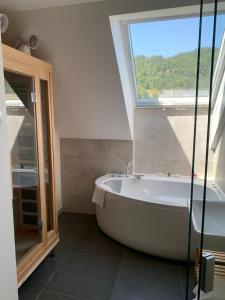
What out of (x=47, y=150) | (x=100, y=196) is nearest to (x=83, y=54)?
(x=47, y=150)

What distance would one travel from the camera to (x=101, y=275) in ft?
7.66

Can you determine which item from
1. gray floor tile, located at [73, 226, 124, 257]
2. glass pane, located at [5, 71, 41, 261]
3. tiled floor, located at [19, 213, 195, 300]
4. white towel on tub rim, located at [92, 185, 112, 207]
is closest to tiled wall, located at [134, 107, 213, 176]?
white towel on tub rim, located at [92, 185, 112, 207]

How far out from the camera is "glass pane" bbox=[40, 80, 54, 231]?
241 centimetres

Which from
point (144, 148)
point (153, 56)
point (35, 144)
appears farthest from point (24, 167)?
point (153, 56)

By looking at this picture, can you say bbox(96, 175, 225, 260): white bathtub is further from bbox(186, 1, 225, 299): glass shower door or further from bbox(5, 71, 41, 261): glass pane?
bbox(5, 71, 41, 261): glass pane

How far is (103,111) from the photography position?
308 cm

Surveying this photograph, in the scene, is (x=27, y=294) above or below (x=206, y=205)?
below

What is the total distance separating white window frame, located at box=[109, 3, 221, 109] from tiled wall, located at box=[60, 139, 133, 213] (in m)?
0.63

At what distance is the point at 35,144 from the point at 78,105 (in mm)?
945

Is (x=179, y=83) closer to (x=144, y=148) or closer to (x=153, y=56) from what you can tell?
(x=153, y=56)

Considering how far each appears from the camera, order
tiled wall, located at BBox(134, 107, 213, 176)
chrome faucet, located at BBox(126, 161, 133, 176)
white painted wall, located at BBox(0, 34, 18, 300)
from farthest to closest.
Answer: chrome faucet, located at BBox(126, 161, 133, 176), tiled wall, located at BBox(134, 107, 213, 176), white painted wall, located at BBox(0, 34, 18, 300)

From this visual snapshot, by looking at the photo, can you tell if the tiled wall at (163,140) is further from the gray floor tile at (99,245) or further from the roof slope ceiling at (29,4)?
the roof slope ceiling at (29,4)

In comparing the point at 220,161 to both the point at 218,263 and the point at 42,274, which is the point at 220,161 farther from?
the point at 42,274

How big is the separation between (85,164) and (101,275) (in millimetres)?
1732
